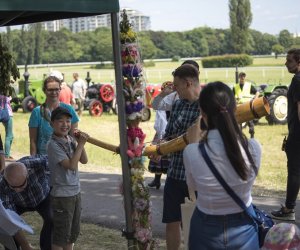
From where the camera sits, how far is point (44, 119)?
234 inches

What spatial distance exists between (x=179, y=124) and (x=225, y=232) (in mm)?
1653

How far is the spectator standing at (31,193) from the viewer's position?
204 inches

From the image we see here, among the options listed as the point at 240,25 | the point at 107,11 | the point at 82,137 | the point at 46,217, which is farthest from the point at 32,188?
the point at 240,25

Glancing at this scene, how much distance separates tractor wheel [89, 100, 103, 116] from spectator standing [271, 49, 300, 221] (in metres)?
15.2

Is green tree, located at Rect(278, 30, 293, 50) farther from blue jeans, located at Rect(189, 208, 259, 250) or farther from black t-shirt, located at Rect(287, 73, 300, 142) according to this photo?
blue jeans, located at Rect(189, 208, 259, 250)

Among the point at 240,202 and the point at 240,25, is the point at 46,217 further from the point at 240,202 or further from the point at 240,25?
the point at 240,25

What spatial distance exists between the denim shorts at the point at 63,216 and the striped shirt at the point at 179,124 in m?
0.86

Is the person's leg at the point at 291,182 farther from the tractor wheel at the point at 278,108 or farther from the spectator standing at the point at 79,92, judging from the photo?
the spectator standing at the point at 79,92

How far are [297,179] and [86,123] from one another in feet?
43.2

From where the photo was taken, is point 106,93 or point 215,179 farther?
point 106,93

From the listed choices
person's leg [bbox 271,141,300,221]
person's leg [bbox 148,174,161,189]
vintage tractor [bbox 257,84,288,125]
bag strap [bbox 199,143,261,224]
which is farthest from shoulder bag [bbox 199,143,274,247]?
vintage tractor [bbox 257,84,288,125]

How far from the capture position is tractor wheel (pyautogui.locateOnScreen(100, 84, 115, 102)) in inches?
877

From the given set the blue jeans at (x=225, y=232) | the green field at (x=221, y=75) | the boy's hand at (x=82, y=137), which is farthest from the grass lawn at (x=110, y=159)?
the green field at (x=221, y=75)

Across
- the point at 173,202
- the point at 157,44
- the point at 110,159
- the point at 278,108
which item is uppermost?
the point at 157,44
